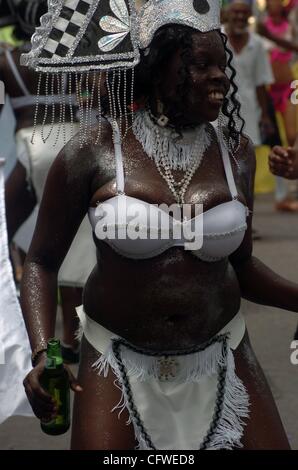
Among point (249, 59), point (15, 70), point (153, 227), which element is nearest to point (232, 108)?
point (153, 227)

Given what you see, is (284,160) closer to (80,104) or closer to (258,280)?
(258,280)

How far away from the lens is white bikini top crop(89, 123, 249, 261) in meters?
2.77

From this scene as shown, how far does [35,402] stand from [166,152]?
789mm

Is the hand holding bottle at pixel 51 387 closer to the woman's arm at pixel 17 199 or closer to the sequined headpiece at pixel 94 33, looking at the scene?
the sequined headpiece at pixel 94 33

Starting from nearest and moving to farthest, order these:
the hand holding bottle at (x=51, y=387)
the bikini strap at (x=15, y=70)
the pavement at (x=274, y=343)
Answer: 1. the hand holding bottle at (x=51, y=387)
2. the pavement at (x=274, y=343)
3. the bikini strap at (x=15, y=70)

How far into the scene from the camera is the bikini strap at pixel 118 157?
2822mm

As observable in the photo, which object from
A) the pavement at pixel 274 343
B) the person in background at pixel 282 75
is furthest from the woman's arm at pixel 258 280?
the person in background at pixel 282 75

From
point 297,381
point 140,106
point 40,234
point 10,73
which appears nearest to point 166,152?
point 140,106

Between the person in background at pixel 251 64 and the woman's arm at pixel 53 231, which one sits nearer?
the woman's arm at pixel 53 231

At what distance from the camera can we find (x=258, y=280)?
3104 mm

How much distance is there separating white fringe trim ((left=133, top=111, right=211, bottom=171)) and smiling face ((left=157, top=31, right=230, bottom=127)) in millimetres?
87

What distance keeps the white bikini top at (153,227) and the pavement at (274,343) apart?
69.8 inches

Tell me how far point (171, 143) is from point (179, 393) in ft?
2.28

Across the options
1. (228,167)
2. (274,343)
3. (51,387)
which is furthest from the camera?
(274,343)
